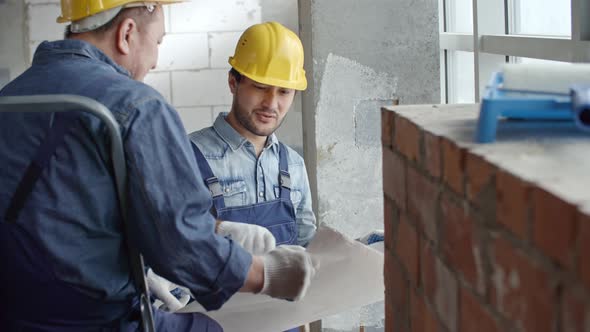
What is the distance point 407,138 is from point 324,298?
1.12 metres

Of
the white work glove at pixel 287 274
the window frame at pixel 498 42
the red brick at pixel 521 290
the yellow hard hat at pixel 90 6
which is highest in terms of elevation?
the yellow hard hat at pixel 90 6

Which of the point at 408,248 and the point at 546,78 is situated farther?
the point at 408,248

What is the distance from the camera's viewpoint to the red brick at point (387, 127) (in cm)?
165

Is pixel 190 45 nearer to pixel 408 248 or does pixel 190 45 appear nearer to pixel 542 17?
pixel 542 17

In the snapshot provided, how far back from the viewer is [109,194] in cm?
193

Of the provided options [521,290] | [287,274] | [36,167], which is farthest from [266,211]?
[521,290]

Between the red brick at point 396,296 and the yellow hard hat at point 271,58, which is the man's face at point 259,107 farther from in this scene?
the red brick at point 396,296

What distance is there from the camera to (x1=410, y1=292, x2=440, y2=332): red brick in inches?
53.7

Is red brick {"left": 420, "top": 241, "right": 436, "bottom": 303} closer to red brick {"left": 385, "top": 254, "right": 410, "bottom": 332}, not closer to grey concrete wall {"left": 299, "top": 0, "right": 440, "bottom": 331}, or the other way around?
red brick {"left": 385, "top": 254, "right": 410, "bottom": 332}

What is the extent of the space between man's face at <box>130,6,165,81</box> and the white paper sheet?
31.3 inches

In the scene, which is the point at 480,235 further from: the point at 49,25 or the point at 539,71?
the point at 49,25

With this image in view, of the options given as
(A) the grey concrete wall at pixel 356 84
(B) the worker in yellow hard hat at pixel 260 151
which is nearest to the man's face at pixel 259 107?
(B) the worker in yellow hard hat at pixel 260 151

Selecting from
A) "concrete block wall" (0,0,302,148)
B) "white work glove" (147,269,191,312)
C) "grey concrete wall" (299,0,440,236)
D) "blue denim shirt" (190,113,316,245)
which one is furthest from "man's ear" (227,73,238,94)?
"concrete block wall" (0,0,302,148)

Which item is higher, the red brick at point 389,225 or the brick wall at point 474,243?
the brick wall at point 474,243
